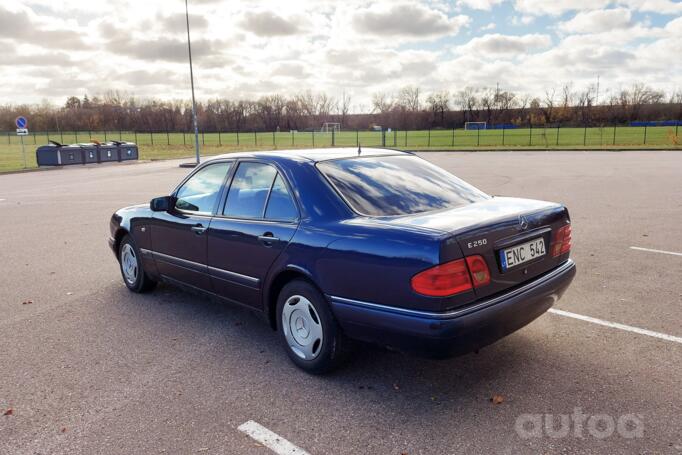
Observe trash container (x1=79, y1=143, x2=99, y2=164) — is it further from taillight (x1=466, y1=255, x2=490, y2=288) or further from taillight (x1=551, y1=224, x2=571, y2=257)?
taillight (x1=466, y1=255, x2=490, y2=288)

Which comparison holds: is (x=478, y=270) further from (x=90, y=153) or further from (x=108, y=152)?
(x=108, y=152)

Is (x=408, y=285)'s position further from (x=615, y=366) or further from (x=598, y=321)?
(x=598, y=321)

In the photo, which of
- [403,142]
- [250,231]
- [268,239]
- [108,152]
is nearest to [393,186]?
[268,239]

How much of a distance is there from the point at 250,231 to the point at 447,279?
159 cm

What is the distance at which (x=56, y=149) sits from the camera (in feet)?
90.0

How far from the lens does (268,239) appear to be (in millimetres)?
3605

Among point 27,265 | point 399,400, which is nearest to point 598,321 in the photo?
point 399,400

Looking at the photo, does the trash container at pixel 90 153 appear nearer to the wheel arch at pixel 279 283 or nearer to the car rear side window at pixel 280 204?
the car rear side window at pixel 280 204

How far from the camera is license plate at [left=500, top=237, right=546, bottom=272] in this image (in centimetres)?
311

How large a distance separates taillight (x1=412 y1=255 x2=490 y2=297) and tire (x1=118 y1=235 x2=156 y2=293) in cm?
340

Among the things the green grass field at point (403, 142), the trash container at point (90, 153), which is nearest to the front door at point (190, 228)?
the green grass field at point (403, 142)

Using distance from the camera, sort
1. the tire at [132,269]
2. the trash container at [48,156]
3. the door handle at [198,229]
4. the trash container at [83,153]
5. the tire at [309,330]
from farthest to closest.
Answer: the trash container at [83,153] < the trash container at [48,156] < the tire at [132,269] < the door handle at [198,229] < the tire at [309,330]

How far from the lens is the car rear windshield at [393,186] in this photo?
3.49m

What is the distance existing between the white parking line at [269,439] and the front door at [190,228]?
1594mm
